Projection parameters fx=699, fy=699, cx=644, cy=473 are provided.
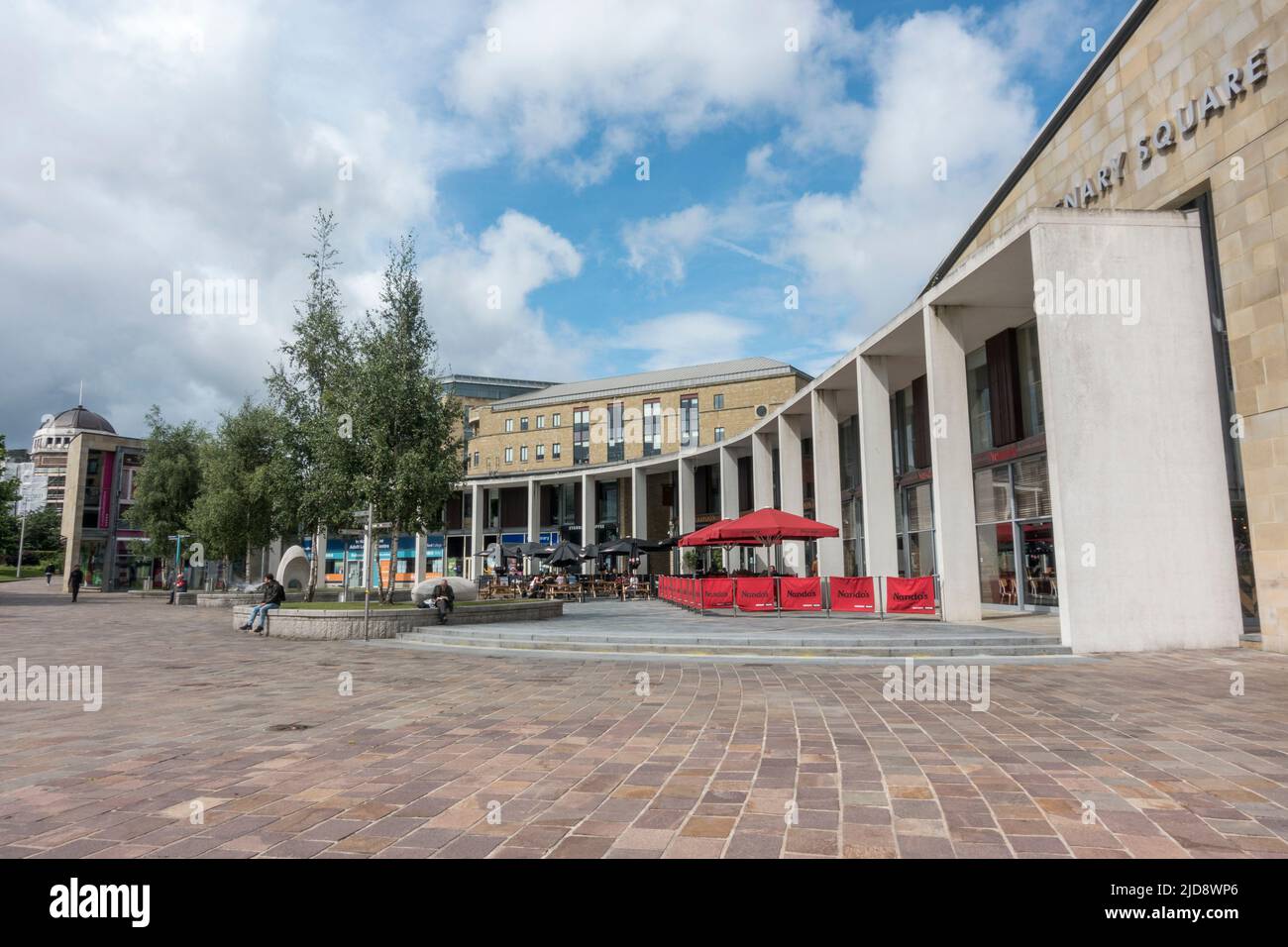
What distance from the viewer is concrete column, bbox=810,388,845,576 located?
76.1 feet

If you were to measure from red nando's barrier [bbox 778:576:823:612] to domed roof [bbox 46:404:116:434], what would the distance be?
405ft

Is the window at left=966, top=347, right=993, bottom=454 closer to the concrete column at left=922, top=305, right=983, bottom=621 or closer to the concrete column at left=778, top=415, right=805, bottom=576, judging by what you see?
the concrete column at left=922, top=305, right=983, bottom=621

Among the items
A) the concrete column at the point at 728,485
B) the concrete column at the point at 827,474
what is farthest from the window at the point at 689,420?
the concrete column at the point at 827,474

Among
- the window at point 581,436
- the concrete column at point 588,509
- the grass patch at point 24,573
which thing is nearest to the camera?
the concrete column at point 588,509

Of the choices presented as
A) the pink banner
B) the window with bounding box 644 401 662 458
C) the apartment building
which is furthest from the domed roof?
the window with bounding box 644 401 662 458

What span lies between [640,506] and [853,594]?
32724mm

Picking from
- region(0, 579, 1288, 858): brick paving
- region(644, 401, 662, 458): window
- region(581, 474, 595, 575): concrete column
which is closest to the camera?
region(0, 579, 1288, 858): brick paving

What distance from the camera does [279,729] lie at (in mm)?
6383

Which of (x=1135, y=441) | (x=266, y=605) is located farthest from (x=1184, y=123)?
(x=266, y=605)

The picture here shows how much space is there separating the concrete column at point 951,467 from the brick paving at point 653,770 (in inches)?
259

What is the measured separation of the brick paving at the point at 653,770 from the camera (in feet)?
11.8

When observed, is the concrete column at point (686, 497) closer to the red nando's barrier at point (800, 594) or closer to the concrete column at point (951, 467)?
the red nando's barrier at point (800, 594)
